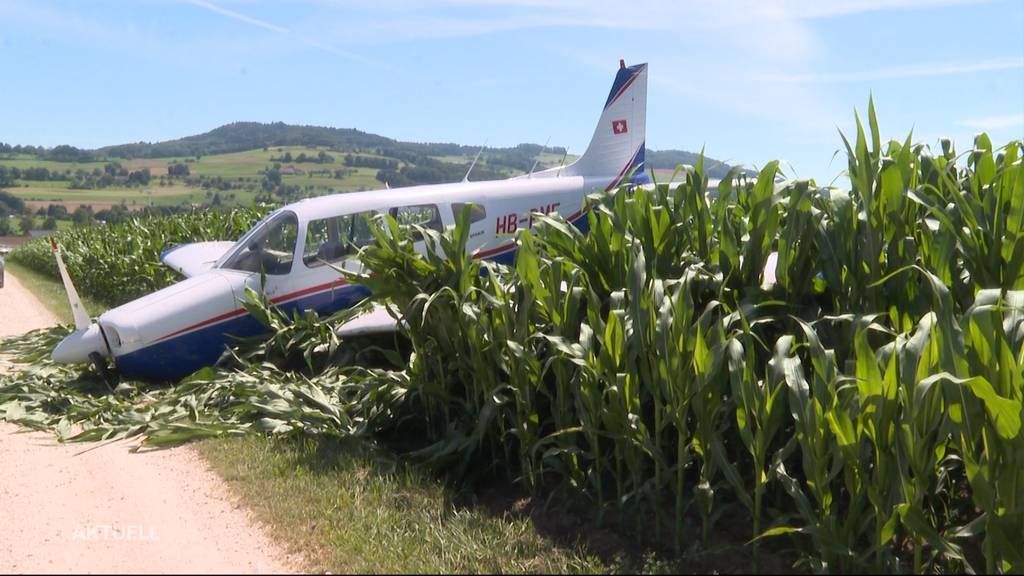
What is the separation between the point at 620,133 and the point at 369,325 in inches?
345

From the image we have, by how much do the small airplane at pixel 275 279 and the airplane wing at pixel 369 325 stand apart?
0.04 feet

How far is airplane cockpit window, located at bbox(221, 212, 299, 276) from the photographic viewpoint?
9133mm

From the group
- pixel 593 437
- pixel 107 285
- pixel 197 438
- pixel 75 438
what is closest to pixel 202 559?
pixel 593 437

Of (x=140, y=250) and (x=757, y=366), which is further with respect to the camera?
(x=140, y=250)

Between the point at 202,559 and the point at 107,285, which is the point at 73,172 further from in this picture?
the point at 202,559

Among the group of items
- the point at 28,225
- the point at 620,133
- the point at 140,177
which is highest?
the point at 620,133

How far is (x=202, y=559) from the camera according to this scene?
429 cm

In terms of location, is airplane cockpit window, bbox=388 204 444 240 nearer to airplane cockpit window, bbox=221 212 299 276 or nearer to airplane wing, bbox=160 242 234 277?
airplane cockpit window, bbox=221 212 299 276

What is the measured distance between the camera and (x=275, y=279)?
902 centimetres

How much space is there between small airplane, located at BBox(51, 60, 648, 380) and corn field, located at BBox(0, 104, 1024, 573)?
5.34 feet

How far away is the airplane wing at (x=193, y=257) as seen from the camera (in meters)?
11.5

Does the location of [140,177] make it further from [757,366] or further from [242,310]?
[757,366]

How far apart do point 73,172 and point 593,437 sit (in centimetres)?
8111

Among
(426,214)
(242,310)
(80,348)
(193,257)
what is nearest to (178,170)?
(193,257)
